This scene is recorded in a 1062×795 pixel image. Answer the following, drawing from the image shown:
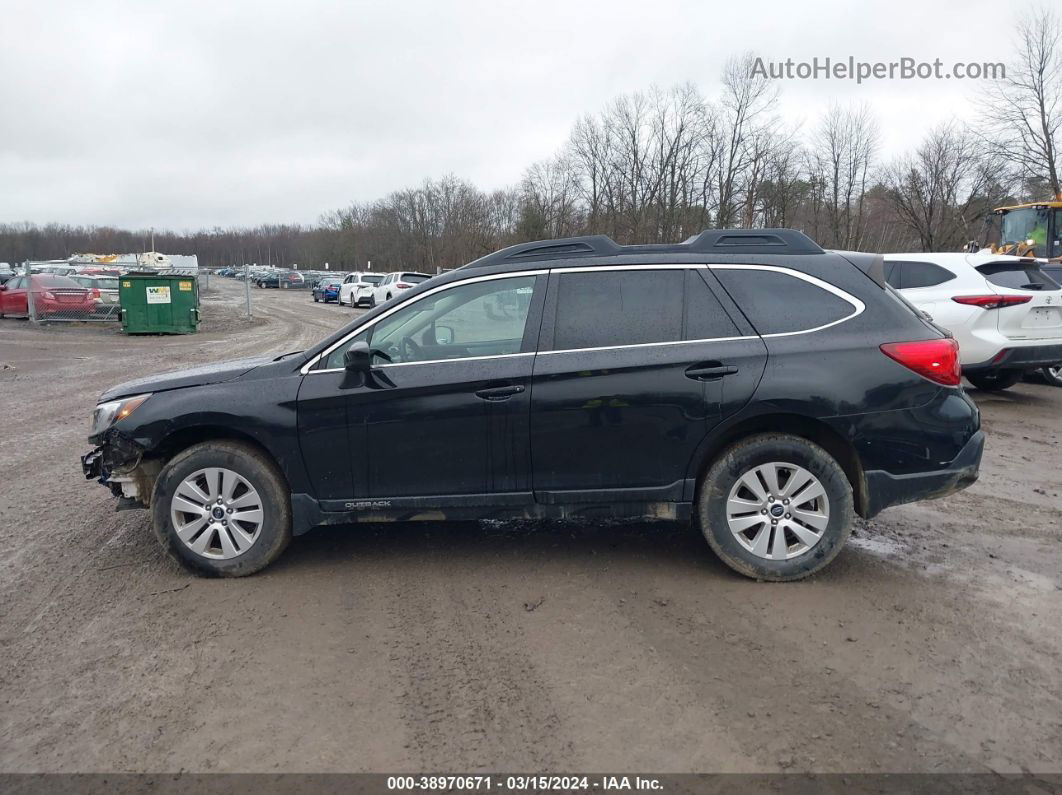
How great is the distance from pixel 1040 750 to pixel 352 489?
3406 millimetres

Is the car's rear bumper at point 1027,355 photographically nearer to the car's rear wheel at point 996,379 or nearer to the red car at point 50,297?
the car's rear wheel at point 996,379

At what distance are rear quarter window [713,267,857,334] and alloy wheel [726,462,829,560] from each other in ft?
2.68

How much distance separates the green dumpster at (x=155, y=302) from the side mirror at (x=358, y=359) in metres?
20.4

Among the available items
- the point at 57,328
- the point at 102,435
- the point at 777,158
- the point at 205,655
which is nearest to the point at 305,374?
the point at 102,435

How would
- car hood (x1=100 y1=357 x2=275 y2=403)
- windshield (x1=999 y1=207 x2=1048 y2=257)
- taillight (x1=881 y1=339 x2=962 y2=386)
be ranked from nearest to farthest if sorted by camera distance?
taillight (x1=881 y1=339 x2=962 y2=386)
car hood (x1=100 y1=357 x2=275 y2=403)
windshield (x1=999 y1=207 x2=1048 y2=257)

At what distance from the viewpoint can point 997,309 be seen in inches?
353

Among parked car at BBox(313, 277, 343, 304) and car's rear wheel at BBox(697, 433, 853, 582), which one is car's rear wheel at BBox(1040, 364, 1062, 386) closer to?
car's rear wheel at BBox(697, 433, 853, 582)

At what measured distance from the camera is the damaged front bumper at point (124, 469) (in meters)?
4.51

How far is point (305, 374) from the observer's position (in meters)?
4.46

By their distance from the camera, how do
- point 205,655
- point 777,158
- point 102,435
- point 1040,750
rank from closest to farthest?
point 1040,750
point 205,655
point 102,435
point 777,158

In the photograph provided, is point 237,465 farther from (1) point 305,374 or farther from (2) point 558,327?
(2) point 558,327

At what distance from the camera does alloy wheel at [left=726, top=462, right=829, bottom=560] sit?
4258mm

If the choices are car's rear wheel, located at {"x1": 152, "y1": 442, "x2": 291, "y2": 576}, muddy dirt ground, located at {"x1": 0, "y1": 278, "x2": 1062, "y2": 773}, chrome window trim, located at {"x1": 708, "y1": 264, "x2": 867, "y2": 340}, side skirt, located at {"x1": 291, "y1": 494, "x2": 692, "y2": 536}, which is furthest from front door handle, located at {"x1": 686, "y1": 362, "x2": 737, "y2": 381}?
car's rear wheel, located at {"x1": 152, "y1": 442, "x2": 291, "y2": 576}

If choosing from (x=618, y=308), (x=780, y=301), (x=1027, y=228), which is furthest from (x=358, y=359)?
(x=1027, y=228)
